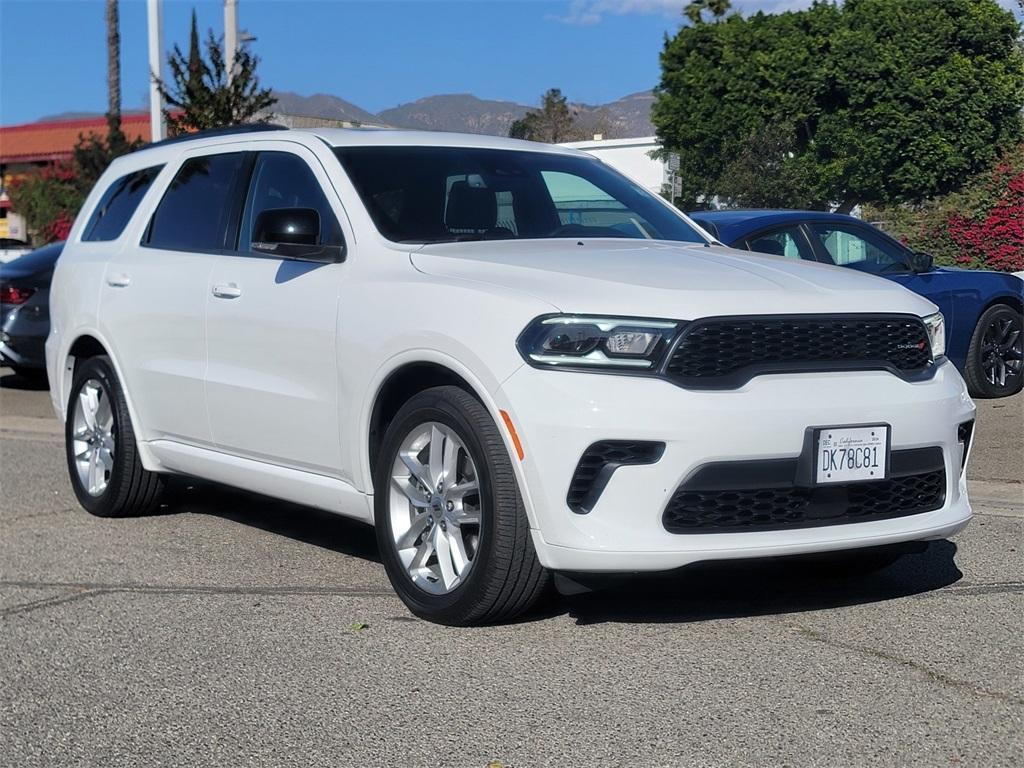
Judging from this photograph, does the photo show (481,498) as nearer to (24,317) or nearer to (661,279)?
(661,279)

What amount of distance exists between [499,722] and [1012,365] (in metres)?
8.40

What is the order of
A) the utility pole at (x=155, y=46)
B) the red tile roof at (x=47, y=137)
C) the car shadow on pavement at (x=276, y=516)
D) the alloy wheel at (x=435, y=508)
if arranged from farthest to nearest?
the red tile roof at (x=47, y=137)
the utility pole at (x=155, y=46)
the car shadow on pavement at (x=276, y=516)
the alloy wheel at (x=435, y=508)

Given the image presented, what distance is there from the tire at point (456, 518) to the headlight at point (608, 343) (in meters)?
0.37

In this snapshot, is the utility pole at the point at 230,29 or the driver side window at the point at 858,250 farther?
the utility pole at the point at 230,29

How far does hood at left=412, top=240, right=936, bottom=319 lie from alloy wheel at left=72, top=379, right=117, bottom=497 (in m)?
2.62

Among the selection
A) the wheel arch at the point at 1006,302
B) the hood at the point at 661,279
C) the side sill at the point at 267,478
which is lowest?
the side sill at the point at 267,478

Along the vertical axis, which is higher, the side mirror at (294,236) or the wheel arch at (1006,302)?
the side mirror at (294,236)

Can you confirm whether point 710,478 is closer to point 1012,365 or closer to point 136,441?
point 136,441

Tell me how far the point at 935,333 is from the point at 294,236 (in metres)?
2.45

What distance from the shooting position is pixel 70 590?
19.0 ft

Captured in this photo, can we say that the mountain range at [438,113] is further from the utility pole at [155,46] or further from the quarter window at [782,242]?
the utility pole at [155,46]

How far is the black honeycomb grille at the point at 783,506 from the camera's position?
4.54 metres

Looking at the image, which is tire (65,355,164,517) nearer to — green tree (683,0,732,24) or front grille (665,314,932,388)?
front grille (665,314,932,388)

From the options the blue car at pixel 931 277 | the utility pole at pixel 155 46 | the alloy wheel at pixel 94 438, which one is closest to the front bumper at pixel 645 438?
the alloy wheel at pixel 94 438
